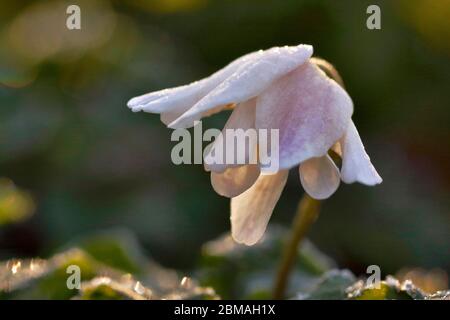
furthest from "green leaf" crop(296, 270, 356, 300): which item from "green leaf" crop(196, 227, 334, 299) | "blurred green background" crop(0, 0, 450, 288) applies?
"blurred green background" crop(0, 0, 450, 288)

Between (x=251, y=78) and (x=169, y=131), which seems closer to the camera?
(x=251, y=78)

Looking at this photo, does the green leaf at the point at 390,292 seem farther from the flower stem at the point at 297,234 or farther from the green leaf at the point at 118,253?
the green leaf at the point at 118,253

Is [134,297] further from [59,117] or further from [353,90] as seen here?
[353,90]

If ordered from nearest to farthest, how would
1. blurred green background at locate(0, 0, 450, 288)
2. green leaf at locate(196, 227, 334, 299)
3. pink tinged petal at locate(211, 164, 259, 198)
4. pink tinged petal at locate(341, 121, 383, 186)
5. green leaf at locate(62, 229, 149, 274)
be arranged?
pink tinged petal at locate(341, 121, 383, 186), pink tinged petal at locate(211, 164, 259, 198), green leaf at locate(196, 227, 334, 299), green leaf at locate(62, 229, 149, 274), blurred green background at locate(0, 0, 450, 288)

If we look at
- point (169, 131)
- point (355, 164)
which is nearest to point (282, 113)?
point (355, 164)

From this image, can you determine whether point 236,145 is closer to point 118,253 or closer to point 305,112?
point 305,112

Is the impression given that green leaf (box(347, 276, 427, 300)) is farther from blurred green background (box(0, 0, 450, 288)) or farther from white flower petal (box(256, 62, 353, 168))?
blurred green background (box(0, 0, 450, 288))
